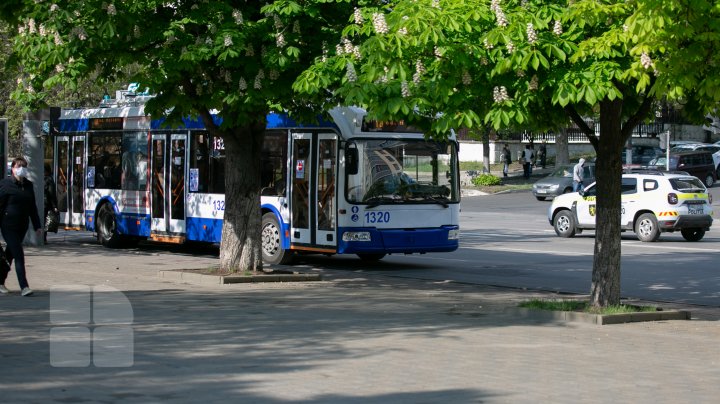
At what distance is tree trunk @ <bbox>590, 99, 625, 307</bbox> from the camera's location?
13422 millimetres

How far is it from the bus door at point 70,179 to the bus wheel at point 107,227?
673 millimetres

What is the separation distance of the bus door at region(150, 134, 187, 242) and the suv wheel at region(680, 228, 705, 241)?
12.8 meters

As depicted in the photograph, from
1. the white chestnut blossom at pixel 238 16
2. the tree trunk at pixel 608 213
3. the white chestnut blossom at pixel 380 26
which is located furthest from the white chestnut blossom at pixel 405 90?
the white chestnut blossom at pixel 238 16

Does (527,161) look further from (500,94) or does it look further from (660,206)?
(500,94)

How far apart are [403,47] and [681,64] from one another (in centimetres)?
292

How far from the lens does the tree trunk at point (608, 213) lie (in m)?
13.4

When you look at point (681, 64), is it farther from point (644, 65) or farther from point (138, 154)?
point (138, 154)

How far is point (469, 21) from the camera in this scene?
39.2 ft

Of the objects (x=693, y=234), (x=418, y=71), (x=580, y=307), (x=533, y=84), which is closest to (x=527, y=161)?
(x=693, y=234)

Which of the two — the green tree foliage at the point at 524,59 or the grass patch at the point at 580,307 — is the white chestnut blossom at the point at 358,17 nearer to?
the green tree foliage at the point at 524,59

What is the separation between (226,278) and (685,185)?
15175 mm

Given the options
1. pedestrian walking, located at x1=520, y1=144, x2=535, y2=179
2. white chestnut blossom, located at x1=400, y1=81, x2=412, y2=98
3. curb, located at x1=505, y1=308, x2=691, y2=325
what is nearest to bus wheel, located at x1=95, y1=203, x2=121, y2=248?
curb, located at x1=505, y1=308, x2=691, y2=325

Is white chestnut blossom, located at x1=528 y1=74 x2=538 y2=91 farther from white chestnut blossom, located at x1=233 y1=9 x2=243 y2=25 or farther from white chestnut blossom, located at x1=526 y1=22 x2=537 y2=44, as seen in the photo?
white chestnut blossom, located at x1=233 y1=9 x2=243 y2=25

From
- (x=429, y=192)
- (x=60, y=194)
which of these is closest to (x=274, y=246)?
(x=429, y=192)
